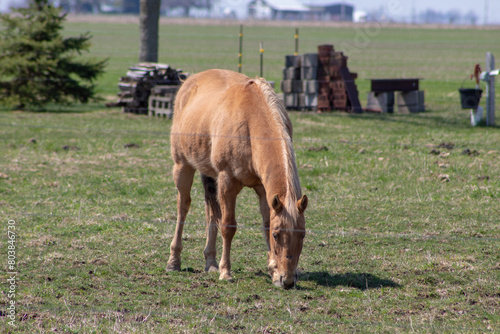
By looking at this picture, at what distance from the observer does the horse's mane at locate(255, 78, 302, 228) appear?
4184 mm

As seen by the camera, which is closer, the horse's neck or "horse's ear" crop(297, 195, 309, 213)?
"horse's ear" crop(297, 195, 309, 213)

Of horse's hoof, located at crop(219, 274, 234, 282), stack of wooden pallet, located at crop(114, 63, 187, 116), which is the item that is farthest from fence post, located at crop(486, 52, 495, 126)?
horse's hoof, located at crop(219, 274, 234, 282)

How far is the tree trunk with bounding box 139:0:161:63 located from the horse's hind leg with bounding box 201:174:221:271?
13066 millimetres

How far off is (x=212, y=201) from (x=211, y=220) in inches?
7.5

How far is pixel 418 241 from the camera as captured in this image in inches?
240

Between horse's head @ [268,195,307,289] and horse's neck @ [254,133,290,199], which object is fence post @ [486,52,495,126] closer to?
horse's neck @ [254,133,290,199]

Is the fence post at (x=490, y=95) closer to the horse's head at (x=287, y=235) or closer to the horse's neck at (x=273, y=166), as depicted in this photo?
the horse's neck at (x=273, y=166)

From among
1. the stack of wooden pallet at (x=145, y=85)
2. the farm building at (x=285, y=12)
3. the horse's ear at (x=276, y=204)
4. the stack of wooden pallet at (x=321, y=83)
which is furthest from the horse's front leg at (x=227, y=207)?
the farm building at (x=285, y=12)

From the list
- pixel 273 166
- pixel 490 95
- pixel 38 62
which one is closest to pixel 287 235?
pixel 273 166

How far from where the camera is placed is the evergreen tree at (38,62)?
51.3 feet

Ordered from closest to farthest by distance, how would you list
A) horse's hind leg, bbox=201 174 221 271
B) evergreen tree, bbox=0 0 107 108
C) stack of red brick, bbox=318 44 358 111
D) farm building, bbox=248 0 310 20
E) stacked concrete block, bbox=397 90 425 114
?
horse's hind leg, bbox=201 174 221 271 < stack of red brick, bbox=318 44 358 111 < stacked concrete block, bbox=397 90 425 114 < evergreen tree, bbox=0 0 107 108 < farm building, bbox=248 0 310 20

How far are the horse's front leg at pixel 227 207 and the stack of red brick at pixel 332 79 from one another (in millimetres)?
10312

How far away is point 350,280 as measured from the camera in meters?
5.05

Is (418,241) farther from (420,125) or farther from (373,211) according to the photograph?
(420,125)
